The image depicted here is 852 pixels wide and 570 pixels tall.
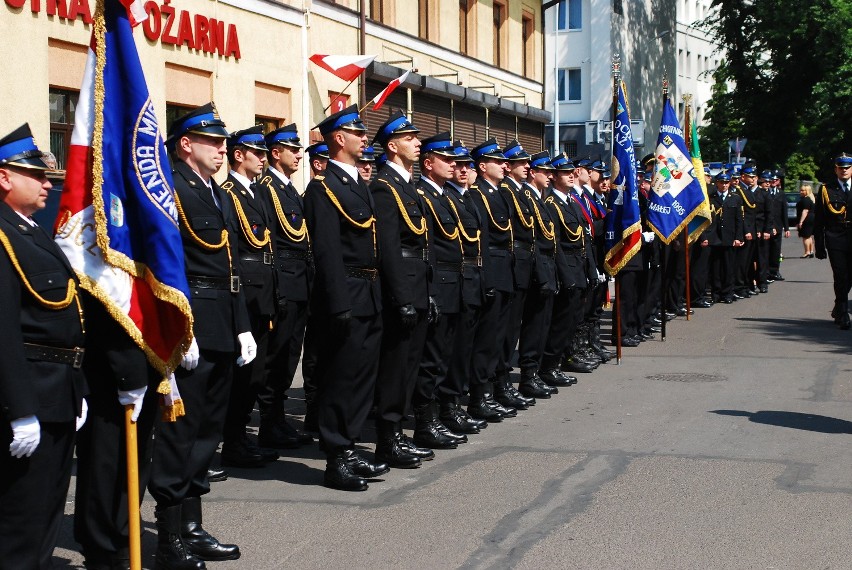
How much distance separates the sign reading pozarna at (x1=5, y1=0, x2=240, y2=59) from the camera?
645 inches

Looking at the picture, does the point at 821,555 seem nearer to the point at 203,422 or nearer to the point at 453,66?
the point at 203,422

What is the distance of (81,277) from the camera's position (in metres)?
5.62

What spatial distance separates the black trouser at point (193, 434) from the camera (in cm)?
622

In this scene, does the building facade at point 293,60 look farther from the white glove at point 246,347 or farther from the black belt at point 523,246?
the white glove at point 246,347

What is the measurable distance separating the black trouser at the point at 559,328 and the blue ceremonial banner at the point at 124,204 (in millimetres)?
7047

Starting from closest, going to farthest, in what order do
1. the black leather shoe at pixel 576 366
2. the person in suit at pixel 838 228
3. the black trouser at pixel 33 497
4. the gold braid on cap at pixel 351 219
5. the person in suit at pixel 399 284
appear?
1. the black trouser at pixel 33 497
2. the gold braid on cap at pixel 351 219
3. the person in suit at pixel 399 284
4. the black leather shoe at pixel 576 366
5. the person in suit at pixel 838 228

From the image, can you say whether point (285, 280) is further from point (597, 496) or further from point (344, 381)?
point (597, 496)

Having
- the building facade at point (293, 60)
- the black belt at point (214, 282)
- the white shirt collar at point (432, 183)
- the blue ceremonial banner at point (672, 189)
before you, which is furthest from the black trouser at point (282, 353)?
the blue ceremonial banner at point (672, 189)

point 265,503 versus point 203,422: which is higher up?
point 203,422

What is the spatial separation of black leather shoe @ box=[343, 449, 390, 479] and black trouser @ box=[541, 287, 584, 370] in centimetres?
451

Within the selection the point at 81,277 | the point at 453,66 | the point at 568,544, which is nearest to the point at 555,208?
the point at 568,544

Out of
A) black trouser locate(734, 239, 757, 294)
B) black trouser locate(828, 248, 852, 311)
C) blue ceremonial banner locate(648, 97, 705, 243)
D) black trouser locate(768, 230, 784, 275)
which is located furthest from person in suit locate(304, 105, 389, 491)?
black trouser locate(768, 230, 784, 275)

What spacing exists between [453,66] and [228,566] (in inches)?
983

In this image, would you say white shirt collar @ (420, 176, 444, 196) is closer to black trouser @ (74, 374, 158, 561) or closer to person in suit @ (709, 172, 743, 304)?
black trouser @ (74, 374, 158, 561)
